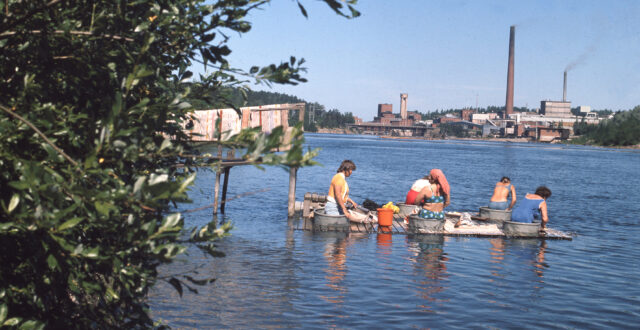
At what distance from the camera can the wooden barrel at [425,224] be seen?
16.7m

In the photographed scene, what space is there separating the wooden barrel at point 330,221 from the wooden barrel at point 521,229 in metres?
4.47

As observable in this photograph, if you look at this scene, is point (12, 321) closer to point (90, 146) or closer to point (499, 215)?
point (90, 146)

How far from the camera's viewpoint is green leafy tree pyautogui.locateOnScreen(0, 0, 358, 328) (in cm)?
292

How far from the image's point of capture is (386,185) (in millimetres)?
45281

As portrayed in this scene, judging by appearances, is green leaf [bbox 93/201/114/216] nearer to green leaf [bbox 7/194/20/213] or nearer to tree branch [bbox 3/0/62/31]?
green leaf [bbox 7/194/20/213]

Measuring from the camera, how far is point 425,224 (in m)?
16.8

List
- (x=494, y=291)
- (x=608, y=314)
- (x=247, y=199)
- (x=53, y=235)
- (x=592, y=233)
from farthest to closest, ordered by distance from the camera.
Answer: (x=247, y=199)
(x=592, y=233)
(x=494, y=291)
(x=608, y=314)
(x=53, y=235)

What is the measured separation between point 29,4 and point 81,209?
47.0 inches

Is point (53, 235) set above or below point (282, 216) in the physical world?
above

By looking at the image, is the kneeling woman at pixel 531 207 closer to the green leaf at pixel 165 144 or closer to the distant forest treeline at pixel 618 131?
the green leaf at pixel 165 144

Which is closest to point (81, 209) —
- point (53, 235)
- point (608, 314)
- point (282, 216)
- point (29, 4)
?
point (53, 235)

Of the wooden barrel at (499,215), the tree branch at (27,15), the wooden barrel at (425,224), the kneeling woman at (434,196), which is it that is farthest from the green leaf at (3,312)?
the wooden barrel at (499,215)

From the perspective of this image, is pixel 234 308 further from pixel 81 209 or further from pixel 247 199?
pixel 247 199

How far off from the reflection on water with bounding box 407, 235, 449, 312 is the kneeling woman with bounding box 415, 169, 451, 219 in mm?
761
